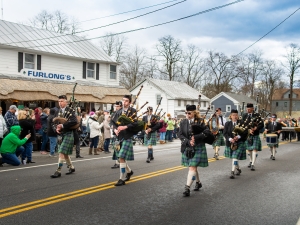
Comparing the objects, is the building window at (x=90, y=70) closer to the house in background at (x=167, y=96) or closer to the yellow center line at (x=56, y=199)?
the house in background at (x=167, y=96)

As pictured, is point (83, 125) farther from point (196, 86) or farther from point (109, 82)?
point (196, 86)

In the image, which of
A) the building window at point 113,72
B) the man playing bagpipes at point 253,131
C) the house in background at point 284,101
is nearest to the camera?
the man playing bagpipes at point 253,131

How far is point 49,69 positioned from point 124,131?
18.1m

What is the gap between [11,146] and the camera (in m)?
11.3

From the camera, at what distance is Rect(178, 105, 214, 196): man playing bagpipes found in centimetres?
754

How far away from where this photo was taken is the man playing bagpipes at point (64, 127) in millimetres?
9148

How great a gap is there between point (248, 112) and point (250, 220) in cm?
583

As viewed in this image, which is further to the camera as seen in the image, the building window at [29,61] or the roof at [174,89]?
the roof at [174,89]

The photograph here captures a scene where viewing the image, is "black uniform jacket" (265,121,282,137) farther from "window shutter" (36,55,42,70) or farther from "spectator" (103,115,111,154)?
"window shutter" (36,55,42,70)

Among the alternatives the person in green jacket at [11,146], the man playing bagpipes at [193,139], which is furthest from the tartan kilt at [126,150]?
the person in green jacket at [11,146]

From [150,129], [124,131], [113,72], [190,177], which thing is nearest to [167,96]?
→ [113,72]

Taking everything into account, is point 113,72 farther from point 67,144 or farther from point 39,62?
point 67,144

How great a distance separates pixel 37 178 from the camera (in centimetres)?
898

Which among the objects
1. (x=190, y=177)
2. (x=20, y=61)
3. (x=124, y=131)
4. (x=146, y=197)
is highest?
(x=20, y=61)
